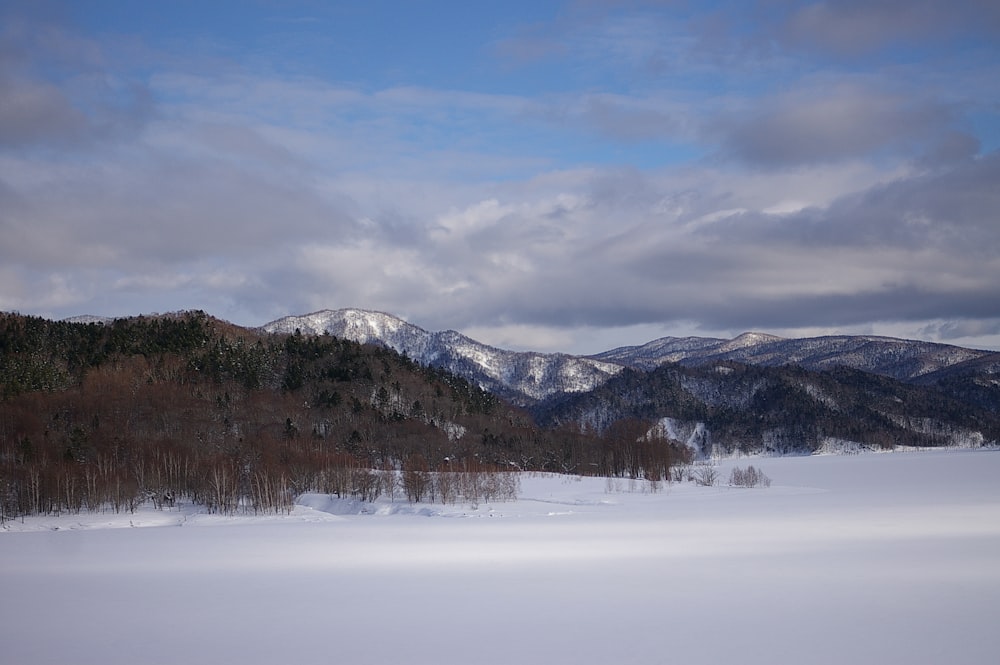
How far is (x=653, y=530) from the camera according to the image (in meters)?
49.6

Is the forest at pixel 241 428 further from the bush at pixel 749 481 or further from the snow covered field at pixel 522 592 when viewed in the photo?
the snow covered field at pixel 522 592

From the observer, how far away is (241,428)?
10494 cm

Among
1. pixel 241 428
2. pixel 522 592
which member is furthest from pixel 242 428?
pixel 522 592

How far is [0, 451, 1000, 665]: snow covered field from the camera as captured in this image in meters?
19.9

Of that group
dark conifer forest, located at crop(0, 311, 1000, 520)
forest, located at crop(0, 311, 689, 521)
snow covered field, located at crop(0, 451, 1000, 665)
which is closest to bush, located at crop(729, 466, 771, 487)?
forest, located at crop(0, 311, 689, 521)

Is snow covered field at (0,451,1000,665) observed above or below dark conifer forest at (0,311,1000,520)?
below

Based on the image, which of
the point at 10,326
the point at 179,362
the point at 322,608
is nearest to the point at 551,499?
the point at 322,608

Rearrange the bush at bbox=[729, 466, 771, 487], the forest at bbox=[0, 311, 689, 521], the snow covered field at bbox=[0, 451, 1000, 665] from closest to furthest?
the snow covered field at bbox=[0, 451, 1000, 665] → the forest at bbox=[0, 311, 689, 521] → the bush at bbox=[729, 466, 771, 487]

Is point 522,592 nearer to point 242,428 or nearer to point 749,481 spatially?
point 242,428

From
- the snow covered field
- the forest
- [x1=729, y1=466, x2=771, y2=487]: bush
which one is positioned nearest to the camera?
the snow covered field

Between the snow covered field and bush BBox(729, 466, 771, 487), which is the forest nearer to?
bush BBox(729, 466, 771, 487)

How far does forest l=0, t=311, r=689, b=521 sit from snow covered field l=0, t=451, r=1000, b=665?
19855 mm

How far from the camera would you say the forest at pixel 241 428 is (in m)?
78.1

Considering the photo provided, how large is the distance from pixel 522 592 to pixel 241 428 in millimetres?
84064
